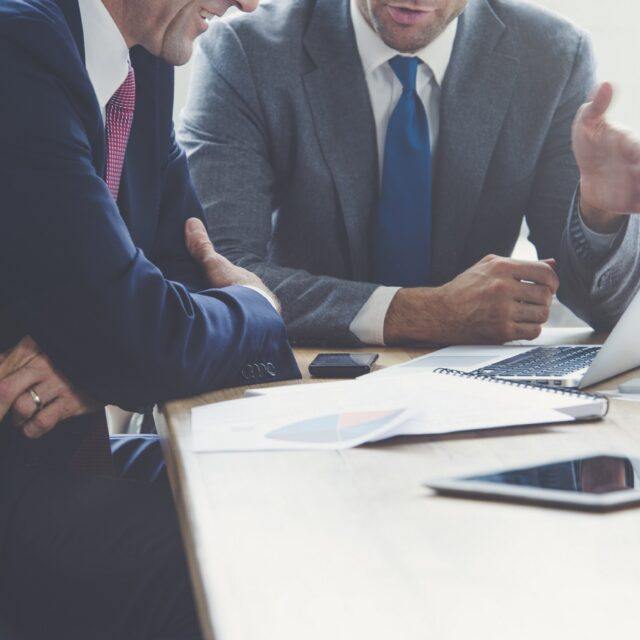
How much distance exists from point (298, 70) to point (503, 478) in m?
1.28

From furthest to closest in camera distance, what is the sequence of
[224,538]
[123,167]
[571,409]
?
[123,167] < [571,409] < [224,538]

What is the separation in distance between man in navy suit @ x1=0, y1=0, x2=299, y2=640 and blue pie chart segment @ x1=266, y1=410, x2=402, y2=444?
23cm

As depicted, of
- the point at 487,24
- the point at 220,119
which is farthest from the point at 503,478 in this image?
the point at 487,24

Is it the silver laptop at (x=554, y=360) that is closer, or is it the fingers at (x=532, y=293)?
the silver laptop at (x=554, y=360)

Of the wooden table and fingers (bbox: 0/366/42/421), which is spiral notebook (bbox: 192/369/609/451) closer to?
the wooden table

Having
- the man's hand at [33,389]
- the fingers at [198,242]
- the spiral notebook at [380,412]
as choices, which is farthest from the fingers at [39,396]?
the fingers at [198,242]

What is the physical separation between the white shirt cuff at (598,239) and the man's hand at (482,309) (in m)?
0.11

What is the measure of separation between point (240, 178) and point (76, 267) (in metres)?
0.75

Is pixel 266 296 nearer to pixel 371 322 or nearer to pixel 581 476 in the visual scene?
pixel 371 322

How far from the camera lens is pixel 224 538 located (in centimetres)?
63

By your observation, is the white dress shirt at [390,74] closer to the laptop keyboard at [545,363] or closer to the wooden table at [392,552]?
the laptop keyboard at [545,363]

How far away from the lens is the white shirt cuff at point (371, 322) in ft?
4.91

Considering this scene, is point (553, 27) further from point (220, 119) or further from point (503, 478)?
point (503, 478)

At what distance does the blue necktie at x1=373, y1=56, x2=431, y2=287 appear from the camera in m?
1.80
